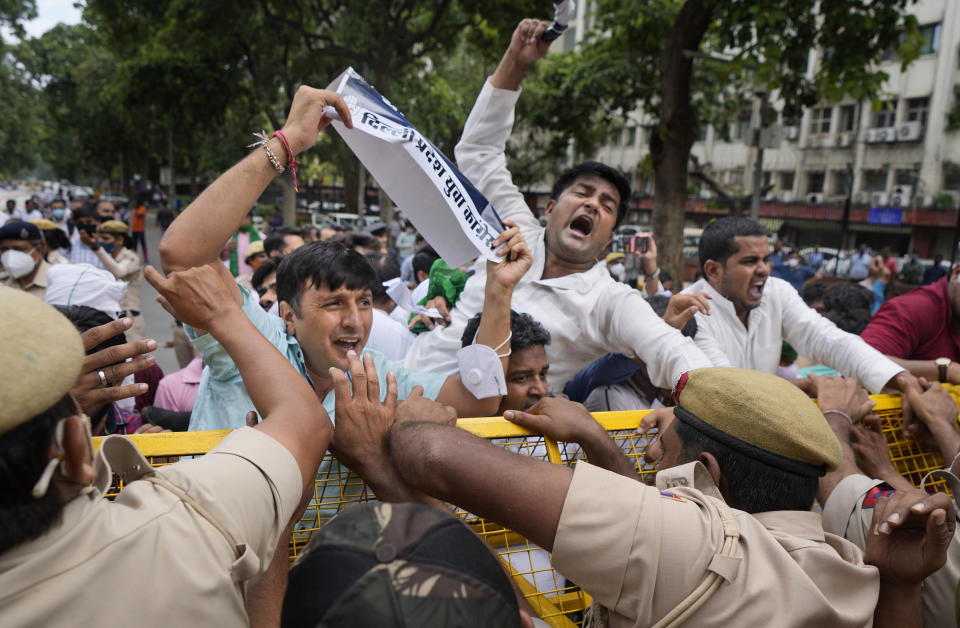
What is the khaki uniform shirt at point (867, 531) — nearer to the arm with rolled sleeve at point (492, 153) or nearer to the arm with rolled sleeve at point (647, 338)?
the arm with rolled sleeve at point (647, 338)

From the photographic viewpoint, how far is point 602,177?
2900 millimetres

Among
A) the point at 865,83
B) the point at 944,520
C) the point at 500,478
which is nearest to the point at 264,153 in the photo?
the point at 500,478

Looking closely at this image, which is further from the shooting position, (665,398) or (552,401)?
(665,398)

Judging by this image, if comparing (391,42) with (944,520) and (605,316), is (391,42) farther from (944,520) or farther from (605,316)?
(944,520)

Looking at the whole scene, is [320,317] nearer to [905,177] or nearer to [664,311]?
[664,311]

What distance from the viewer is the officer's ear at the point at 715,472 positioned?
5.17 feet

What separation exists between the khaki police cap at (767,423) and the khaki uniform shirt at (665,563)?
0.75 ft

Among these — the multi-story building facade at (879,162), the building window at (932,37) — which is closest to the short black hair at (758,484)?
the multi-story building facade at (879,162)

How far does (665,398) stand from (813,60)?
1459 inches

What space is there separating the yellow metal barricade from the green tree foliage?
18.9 ft

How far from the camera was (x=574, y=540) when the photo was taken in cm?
129

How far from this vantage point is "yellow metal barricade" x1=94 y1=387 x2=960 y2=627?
165 cm

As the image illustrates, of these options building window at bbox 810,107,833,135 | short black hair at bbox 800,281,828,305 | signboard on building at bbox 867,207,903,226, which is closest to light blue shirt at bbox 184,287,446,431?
short black hair at bbox 800,281,828,305

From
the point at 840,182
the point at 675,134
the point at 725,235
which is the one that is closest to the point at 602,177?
the point at 725,235
